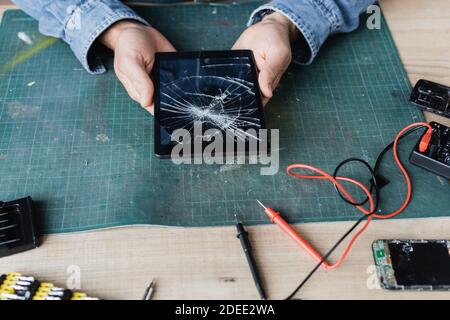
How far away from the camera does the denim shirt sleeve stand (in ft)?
2.99

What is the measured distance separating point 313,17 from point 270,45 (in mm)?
147

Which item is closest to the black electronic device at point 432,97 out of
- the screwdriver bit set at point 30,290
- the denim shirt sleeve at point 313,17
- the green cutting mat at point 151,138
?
the green cutting mat at point 151,138

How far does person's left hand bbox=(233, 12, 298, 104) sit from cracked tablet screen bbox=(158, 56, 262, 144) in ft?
0.09

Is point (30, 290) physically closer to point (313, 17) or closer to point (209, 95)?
point (209, 95)

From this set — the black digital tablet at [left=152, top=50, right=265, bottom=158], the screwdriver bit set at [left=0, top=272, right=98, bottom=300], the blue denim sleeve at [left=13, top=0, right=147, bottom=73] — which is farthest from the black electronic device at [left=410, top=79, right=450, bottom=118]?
the screwdriver bit set at [left=0, top=272, right=98, bottom=300]

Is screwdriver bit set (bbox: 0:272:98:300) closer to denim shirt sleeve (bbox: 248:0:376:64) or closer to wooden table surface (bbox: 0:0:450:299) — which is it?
wooden table surface (bbox: 0:0:450:299)

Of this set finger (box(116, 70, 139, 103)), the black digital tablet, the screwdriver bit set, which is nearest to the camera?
the screwdriver bit set

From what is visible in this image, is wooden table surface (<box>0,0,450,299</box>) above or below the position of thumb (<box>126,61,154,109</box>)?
below

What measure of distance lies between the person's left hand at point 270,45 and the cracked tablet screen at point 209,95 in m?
0.03

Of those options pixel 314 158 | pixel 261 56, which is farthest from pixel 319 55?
pixel 314 158

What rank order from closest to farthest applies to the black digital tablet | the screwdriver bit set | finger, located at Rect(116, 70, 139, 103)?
the screwdriver bit set → the black digital tablet → finger, located at Rect(116, 70, 139, 103)

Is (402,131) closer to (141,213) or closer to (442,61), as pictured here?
(442,61)

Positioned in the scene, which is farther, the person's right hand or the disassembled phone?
the person's right hand
